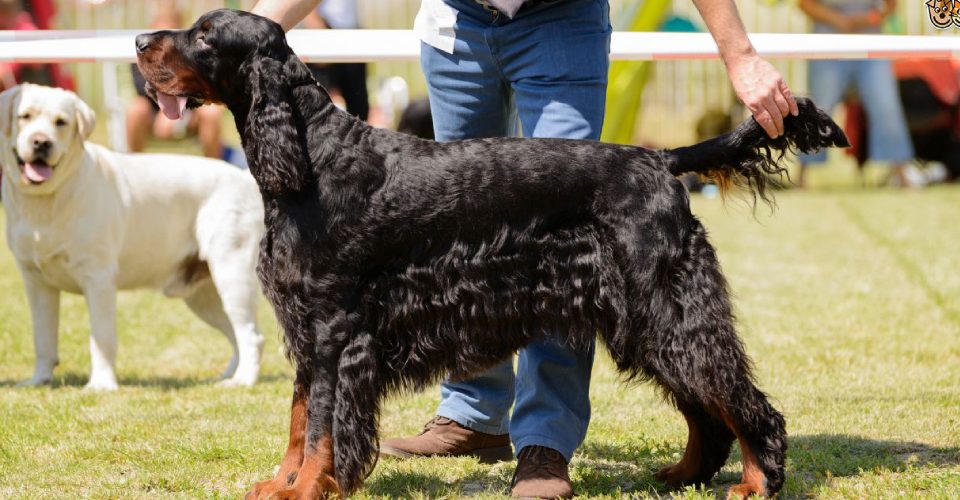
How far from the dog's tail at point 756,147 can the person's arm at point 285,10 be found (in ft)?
4.20

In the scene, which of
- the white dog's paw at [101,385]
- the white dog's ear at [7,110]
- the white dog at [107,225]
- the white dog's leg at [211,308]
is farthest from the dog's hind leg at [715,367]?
the white dog's ear at [7,110]

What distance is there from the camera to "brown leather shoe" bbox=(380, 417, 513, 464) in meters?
4.09

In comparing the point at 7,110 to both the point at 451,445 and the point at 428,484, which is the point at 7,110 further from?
the point at 428,484

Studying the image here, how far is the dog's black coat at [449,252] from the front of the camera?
10.6 ft

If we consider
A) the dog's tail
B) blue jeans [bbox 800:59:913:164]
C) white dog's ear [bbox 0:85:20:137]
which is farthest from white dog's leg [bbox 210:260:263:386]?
blue jeans [bbox 800:59:913:164]

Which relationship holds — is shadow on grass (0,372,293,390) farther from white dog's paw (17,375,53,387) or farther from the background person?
the background person

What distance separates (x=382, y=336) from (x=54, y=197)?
2.80 meters

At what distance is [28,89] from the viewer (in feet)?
18.1

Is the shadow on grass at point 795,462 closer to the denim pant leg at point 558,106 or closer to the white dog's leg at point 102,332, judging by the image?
the denim pant leg at point 558,106

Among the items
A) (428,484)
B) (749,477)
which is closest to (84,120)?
(428,484)

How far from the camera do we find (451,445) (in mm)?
4098

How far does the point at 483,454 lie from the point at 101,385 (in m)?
2.28

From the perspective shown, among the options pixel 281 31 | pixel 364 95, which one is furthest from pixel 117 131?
pixel 281 31

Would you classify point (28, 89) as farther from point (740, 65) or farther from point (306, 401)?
point (740, 65)
